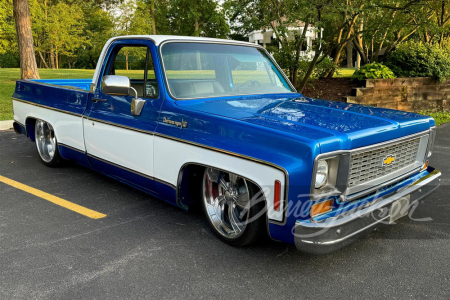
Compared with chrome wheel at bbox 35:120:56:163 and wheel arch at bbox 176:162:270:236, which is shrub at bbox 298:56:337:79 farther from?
wheel arch at bbox 176:162:270:236

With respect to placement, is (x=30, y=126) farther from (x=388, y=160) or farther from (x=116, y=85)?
(x=388, y=160)

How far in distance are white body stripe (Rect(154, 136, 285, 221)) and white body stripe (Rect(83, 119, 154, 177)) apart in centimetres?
16

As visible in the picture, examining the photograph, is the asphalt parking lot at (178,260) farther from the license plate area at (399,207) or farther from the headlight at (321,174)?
the headlight at (321,174)

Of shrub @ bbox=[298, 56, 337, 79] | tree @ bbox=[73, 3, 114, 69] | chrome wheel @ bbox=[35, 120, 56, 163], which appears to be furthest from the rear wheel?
tree @ bbox=[73, 3, 114, 69]

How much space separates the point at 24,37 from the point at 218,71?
38.1ft

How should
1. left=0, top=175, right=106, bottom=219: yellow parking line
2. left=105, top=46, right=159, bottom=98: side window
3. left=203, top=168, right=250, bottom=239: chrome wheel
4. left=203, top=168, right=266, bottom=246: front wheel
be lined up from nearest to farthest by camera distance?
left=203, top=168, right=266, bottom=246: front wheel → left=203, top=168, right=250, bottom=239: chrome wheel → left=105, top=46, right=159, bottom=98: side window → left=0, top=175, right=106, bottom=219: yellow parking line

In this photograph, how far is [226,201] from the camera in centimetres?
357

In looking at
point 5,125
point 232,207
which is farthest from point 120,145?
point 5,125

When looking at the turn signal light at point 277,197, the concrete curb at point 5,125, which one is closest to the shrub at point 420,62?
the concrete curb at point 5,125

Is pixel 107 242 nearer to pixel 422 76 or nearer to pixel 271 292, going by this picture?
pixel 271 292

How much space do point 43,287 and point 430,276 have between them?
2865 millimetres

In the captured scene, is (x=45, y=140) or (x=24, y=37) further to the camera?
(x=24, y=37)

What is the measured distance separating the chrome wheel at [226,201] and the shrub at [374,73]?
8.54 metres

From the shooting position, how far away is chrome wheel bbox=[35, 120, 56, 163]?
5758mm
